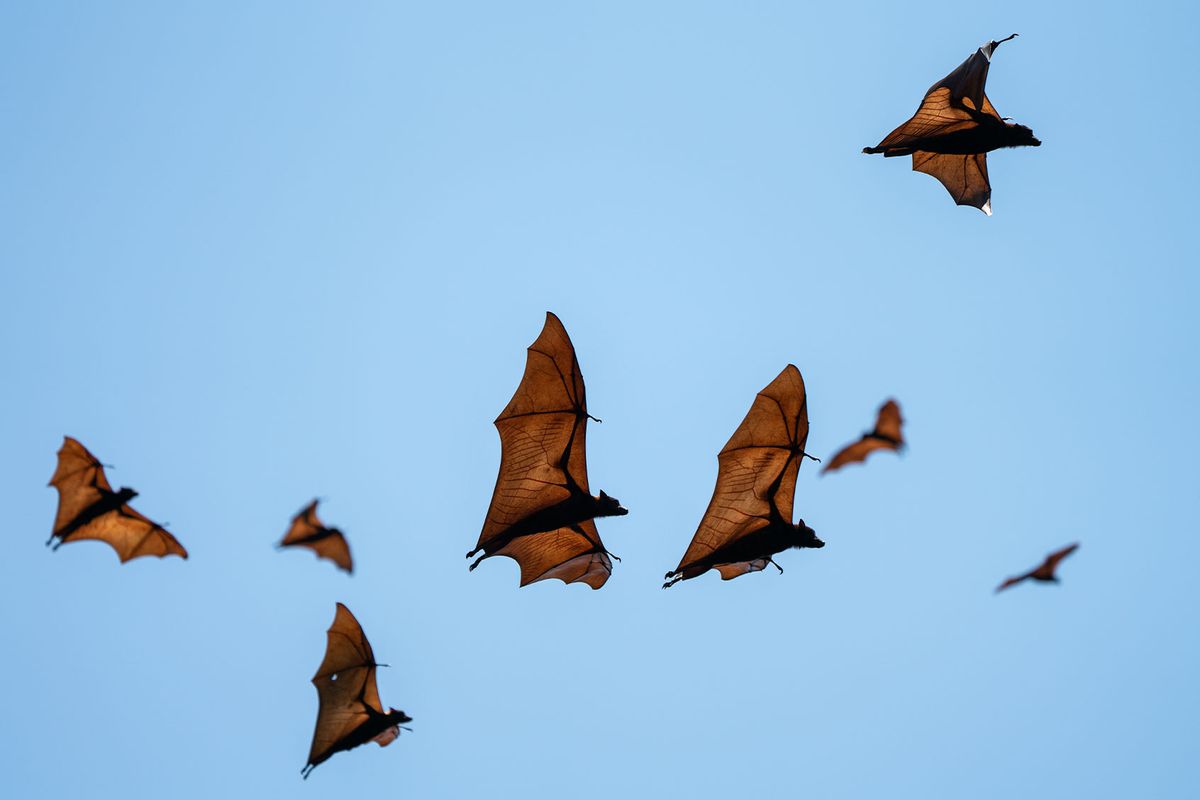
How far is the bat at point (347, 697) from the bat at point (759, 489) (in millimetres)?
4659

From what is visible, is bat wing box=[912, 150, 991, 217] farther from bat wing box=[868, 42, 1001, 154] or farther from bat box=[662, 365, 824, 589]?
bat box=[662, 365, 824, 589]

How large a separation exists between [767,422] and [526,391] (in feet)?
11.4

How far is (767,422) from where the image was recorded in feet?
50.7

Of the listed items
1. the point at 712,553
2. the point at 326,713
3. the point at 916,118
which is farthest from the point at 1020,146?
the point at 326,713

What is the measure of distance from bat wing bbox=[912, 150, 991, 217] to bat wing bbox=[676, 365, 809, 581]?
16.7 feet

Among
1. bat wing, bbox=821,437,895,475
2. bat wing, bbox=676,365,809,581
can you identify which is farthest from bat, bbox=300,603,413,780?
bat wing, bbox=821,437,895,475

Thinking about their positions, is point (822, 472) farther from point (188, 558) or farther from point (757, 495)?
point (188, 558)

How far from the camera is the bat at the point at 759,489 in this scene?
15336mm

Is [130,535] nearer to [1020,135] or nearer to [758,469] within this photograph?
[758,469]

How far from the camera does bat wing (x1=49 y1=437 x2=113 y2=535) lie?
56.3 feet

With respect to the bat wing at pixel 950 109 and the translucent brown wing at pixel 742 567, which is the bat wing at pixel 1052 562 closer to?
the translucent brown wing at pixel 742 567

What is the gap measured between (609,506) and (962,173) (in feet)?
26.6

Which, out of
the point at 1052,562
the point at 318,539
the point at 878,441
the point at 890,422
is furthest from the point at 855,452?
the point at 318,539

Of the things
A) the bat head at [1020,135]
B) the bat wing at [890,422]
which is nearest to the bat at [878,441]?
the bat wing at [890,422]
